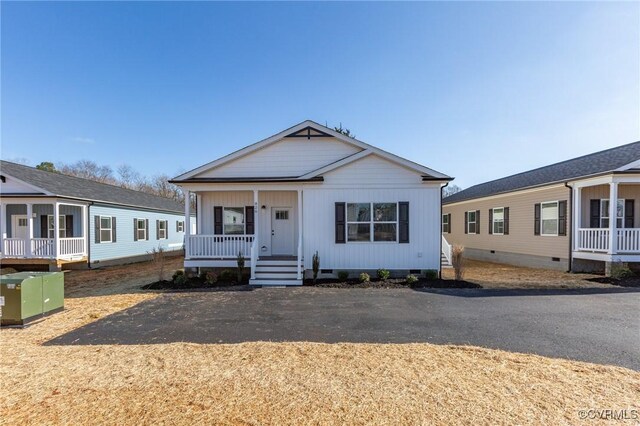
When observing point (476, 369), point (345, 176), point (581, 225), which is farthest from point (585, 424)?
point (581, 225)

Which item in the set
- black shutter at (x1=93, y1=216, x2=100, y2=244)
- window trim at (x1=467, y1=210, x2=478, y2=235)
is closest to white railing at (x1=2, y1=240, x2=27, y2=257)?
black shutter at (x1=93, y1=216, x2=100, y2=244)

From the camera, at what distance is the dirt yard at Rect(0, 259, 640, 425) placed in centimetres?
301

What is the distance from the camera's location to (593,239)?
11008 millimetres

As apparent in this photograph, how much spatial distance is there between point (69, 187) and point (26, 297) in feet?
36.6

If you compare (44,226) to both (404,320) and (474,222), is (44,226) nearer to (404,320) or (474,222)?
(404,320)

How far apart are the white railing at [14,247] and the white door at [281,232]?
11.0 meters

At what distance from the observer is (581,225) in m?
11.7

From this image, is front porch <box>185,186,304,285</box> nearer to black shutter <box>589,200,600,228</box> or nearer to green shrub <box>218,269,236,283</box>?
green shrub <box>218,269,236,283</box>

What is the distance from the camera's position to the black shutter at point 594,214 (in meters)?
11.7

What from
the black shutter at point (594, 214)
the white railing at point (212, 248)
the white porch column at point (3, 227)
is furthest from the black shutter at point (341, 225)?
the white porch column at point (3, 227)

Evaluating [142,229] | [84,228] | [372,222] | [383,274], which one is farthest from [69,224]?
[383,274]

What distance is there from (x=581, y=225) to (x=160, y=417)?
14908 millimetres

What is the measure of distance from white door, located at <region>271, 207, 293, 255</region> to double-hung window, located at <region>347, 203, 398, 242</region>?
272cm

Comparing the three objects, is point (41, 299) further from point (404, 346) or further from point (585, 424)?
point (585, 424)
